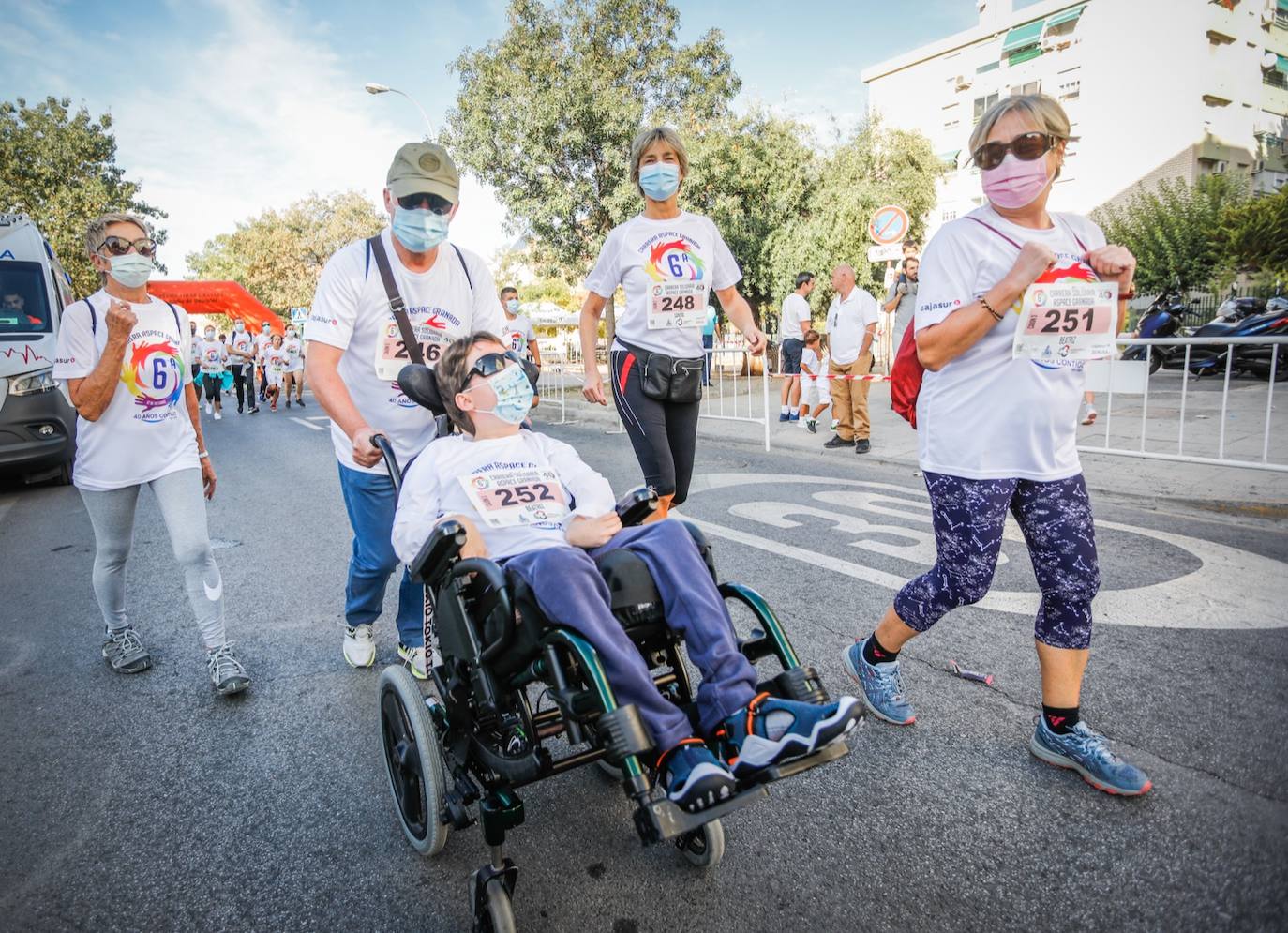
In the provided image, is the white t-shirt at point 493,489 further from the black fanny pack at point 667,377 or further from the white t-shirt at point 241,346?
the white t-shirt at point 241,346

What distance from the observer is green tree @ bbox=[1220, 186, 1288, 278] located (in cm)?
2000

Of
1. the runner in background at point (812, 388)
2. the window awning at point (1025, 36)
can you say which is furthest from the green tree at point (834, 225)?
the window awning at point (1025, 36)

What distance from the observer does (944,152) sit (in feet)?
146

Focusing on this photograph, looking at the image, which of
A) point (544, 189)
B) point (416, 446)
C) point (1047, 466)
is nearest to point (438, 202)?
point (416, 446)

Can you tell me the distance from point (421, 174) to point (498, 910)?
97.5 inches

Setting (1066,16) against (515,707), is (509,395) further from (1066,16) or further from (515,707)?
(1066,16)

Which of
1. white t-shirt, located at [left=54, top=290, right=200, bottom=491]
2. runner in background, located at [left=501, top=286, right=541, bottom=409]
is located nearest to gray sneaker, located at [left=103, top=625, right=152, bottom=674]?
white t-shirt, located at [left=54, top=290, right=200, bottom=491]

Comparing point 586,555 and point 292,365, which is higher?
point 292,365

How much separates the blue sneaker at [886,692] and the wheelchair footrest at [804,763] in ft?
4.33

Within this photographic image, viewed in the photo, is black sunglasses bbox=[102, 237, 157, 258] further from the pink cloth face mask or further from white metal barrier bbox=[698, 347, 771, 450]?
white metal barrier bbox=[698, 347, 771, 450]

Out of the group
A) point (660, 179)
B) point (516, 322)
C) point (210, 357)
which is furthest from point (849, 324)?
point (210, 357)

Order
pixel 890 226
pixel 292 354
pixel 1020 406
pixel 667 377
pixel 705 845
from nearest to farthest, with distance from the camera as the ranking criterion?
pixel 705 845
pixel 1020 406
pixel 667 377
pixel 890 226
pixel 292 354

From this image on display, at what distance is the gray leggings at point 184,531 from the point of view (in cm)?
347

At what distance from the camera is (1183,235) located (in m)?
27.5
